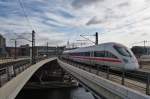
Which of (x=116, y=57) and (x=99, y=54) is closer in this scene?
(x=116, y=57)

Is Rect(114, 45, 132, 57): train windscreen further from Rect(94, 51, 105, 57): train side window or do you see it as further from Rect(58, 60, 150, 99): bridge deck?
Rect(94, 51, 105, 57): train side window

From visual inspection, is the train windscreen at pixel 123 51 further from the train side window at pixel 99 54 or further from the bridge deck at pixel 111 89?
the train side window at pixel 99 54

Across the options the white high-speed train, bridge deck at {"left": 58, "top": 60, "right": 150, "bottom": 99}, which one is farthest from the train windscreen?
bridge deck at {"left": 58, "top": 60, "right": 150, "bottom": 99}

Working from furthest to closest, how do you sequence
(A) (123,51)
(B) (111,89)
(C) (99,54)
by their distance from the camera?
(C) (99,54) < (A) (123,51) < (B) (111,89)

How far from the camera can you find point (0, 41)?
122 meters

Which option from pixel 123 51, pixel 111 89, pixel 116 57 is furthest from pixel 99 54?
pixel 111 89

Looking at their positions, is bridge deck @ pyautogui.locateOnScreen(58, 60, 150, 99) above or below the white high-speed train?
below

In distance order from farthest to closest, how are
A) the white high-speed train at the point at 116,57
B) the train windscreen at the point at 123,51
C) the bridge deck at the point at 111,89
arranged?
the train windscreen at the point at 123,51 → the white high-speed train at the point at 116,57 → the bridge deck at the point at 111,89

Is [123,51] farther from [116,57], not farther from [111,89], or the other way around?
[111,89]

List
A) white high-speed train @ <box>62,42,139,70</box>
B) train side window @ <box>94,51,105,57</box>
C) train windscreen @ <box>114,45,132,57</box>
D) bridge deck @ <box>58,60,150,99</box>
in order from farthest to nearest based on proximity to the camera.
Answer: train side window @ <box>94,51,105,57</box> < train windscreen @ <box>114,45,132,57</box> < white high-speed train @ <box>62,42,139,70</box> < bridge deck @ <box>58,60,150,99</box>

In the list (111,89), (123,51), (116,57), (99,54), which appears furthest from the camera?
(99,54)

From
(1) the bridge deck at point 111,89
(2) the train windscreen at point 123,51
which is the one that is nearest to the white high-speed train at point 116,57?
(2) the train windscreen at point 123,51

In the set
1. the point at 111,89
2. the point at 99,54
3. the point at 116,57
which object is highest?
the point at 99,54

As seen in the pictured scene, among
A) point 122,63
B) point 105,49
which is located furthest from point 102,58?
point 122,63
